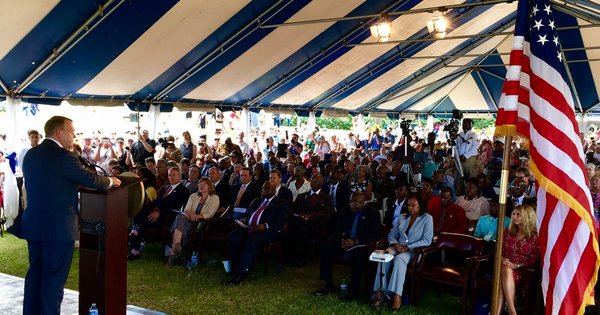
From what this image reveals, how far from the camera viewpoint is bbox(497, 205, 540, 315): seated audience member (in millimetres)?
4828

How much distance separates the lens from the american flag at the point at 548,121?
3.08 meters

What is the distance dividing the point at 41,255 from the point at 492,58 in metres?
17.2

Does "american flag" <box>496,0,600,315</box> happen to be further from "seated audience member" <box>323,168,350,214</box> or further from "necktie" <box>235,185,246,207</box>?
"necktie" <box>235,185,246,207</box>

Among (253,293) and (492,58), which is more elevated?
(492,58)

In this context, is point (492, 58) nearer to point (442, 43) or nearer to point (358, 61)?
point (442, 43)

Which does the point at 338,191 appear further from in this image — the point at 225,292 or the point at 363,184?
the point at 225,292

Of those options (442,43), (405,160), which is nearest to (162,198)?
(405,160)

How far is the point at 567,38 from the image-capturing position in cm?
1441

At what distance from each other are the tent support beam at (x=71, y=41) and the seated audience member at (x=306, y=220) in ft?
12.1

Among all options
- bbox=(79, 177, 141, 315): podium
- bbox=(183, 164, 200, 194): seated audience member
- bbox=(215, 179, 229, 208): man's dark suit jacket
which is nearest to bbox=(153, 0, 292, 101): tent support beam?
bbox=(183, 164, 200, 194): seated audience member

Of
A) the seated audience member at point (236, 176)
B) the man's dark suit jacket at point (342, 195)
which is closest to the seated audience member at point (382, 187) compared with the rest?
the man's dark suit jacket at point (342, 195)

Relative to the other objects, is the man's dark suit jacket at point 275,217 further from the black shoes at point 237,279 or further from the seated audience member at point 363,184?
the seated audience member at point 363,184

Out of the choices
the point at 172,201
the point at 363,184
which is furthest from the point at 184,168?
the point at 363,184

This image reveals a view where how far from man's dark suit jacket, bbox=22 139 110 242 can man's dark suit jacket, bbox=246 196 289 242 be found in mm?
3079
